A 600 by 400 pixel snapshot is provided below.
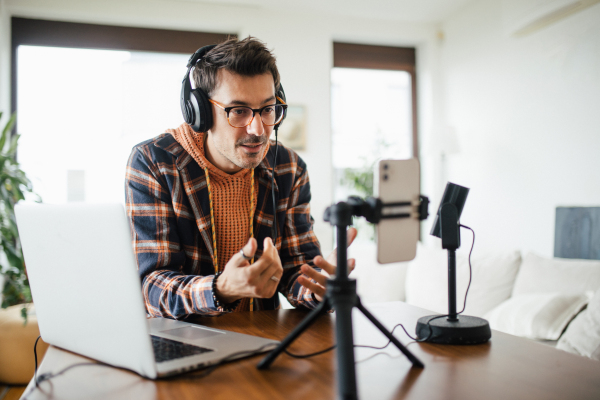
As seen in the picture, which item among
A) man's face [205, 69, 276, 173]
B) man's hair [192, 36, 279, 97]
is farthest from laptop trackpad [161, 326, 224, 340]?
man's hair [192, 36, 279, 97]

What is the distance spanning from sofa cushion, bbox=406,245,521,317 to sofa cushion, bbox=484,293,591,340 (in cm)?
32

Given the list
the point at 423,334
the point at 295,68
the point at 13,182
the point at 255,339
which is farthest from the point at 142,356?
the point at 295,68

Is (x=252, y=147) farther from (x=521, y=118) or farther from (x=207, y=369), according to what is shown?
(x=521, y=118)

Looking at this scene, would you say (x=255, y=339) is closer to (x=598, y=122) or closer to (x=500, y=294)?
(x=500, y=294)

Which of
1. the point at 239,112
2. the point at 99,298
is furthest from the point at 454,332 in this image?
the point at 239,112

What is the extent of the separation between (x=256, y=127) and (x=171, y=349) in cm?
70

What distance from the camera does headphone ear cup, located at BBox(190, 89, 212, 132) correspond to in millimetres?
1249

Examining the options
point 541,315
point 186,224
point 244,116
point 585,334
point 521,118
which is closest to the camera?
point 186,224

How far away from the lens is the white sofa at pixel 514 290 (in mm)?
1889

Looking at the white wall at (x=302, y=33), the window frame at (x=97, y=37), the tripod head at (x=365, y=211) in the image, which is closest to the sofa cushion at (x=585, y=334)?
the tripod head at (x=365, y=211)

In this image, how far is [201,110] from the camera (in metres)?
1.25

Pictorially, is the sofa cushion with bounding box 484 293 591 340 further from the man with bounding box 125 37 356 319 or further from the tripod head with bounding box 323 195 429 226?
the tripod head with bounding box 323 195 429 226

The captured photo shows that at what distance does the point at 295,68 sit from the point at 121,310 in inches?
131

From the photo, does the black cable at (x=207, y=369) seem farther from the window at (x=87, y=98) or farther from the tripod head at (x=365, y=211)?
the window at (x=87, y=98)
